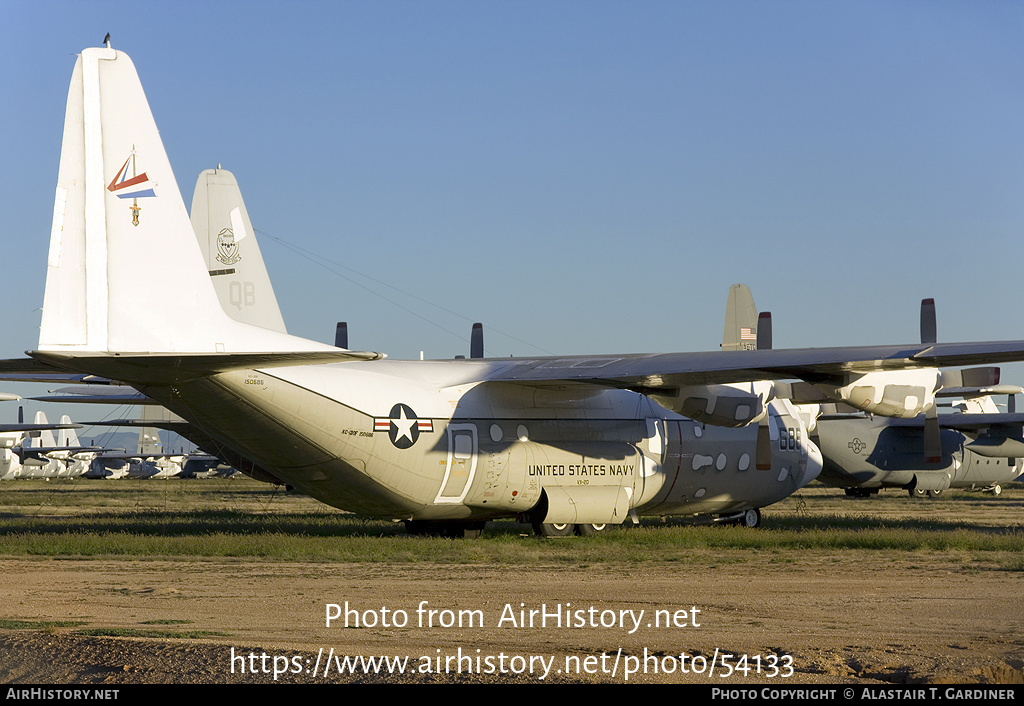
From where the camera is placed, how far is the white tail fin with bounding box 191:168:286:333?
19062 millimetres

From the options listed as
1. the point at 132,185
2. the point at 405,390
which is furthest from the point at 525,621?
the point at 405,390

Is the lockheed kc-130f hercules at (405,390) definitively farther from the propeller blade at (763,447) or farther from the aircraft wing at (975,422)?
the aircraft wing at (975,422)

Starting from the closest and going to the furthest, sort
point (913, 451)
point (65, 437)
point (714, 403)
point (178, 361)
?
point (178, 361) → point (714, 403) → point (913, 451) → point (65, 437)

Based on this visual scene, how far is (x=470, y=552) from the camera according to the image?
16688mm

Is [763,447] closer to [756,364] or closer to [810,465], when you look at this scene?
[810,465]

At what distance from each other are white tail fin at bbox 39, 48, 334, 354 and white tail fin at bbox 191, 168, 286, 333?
554 cm

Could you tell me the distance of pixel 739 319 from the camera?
83.1 ft

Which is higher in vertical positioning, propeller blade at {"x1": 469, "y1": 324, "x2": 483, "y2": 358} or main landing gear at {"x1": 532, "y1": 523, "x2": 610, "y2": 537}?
propeller blade at {"x1": 469, "y1": 324, "x2": 483, "y2": 358}

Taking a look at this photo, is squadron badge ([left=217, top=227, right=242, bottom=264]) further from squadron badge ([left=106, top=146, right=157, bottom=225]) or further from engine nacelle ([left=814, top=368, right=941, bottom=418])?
engine nacelle ([left=814, top=368, right=941, bottom=418])

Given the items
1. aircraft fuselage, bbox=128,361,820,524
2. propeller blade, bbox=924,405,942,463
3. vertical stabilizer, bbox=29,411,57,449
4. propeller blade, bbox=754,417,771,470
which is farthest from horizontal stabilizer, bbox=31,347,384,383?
vertical stabilizer, bbox=29,411,57,449

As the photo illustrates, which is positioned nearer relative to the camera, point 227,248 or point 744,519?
point 227,248

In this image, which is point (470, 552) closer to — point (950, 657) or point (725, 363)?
point (725, 363)

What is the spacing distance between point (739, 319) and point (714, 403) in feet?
24.5
